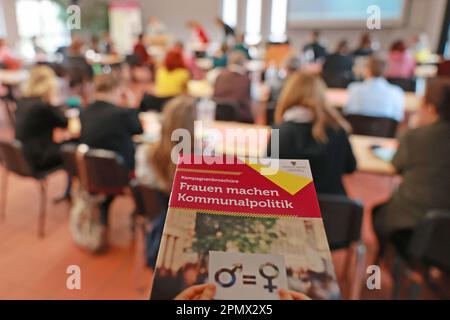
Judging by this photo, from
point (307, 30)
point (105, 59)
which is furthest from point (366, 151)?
point (307, 30)

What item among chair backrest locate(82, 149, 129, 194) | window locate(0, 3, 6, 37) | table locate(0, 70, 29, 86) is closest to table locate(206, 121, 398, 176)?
chair backrest locate(82, 149, 129, 194)

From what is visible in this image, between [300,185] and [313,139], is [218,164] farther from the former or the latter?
[313,139]

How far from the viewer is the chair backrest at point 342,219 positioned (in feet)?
5.87

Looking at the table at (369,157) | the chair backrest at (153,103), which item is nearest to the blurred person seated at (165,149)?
the table at (369,157)

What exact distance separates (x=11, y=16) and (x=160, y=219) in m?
8.50

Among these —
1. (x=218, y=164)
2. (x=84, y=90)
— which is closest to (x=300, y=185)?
(x=218, y=164)

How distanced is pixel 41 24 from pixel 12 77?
4.21 metres

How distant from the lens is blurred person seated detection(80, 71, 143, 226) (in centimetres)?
271

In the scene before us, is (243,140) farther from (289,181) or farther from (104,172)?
(289,181)

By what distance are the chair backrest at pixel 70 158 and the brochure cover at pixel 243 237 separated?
224 centimetres

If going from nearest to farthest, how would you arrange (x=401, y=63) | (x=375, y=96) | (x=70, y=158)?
1. (x=70, y=158)
2. (x=375, y=96)
3. (x=401, y=63)

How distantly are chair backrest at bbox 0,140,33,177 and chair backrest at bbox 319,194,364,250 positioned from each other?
2.04 m

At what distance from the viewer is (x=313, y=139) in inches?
76.4

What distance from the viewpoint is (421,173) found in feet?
6.40
